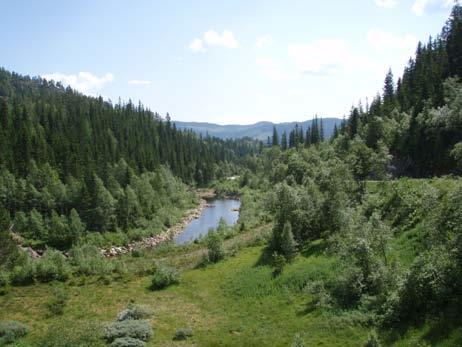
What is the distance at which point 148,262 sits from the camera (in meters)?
52.0

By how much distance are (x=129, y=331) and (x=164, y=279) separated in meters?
13.3

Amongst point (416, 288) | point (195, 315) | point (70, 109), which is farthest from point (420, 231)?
point (70, 109)

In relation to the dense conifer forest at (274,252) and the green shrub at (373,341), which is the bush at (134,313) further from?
the green shrub at (373,341)

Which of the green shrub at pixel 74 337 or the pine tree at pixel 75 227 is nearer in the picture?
the green shrub at pixel 74 337

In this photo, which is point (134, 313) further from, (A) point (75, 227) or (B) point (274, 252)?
(A) point (75, 227)

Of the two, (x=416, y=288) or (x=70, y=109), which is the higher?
→ (x=70, y=109)

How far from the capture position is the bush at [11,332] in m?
27.6

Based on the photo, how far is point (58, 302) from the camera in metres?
35.5

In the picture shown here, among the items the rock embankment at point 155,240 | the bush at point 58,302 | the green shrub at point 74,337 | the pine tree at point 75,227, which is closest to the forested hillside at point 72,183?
the pine tree at point 75,227

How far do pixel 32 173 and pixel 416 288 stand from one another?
72.3 m

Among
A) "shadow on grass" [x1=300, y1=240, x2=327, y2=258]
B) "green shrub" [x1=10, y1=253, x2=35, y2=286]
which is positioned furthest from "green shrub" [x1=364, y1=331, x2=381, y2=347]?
"green shrub" [x1=10, y1=253, x2=35, y2=286]

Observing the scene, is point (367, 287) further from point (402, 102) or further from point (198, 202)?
point (198, 202)

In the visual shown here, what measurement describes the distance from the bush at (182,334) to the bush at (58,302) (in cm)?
1275

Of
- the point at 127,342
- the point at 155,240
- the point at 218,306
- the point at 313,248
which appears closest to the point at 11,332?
the point at 127,342
